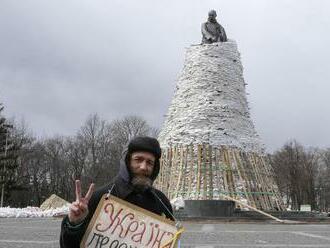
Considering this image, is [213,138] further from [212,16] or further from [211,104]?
A: [212,16]

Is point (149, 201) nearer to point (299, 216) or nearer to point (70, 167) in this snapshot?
point (299, 216)

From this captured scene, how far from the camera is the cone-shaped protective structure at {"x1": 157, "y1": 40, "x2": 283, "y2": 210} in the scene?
2248cm

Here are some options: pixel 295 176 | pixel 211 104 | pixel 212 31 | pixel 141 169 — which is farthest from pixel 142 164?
pixel 295 176

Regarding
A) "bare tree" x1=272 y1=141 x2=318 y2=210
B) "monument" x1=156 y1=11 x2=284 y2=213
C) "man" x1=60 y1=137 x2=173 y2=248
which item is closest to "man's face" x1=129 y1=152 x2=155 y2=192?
"man" x1=60 y1=137 x2=173 y2=248

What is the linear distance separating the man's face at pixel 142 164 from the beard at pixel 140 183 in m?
0.02

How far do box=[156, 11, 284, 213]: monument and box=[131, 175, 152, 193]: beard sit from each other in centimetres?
1927

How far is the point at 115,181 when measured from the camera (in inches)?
113

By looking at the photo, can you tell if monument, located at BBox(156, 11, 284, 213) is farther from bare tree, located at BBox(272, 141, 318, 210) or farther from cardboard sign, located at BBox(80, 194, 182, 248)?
bare tree, located at BBox(272, 141, 318, 210)

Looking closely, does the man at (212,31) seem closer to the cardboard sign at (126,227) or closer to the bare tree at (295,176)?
the bare tree at (295,176)

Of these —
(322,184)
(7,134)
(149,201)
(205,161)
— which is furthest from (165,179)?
(322,184)

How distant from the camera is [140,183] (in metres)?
2.85

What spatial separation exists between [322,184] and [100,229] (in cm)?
5967

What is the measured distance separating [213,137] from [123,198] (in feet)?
68.0

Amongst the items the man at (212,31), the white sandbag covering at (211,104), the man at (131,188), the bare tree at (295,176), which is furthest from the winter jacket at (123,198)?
the bare tree at (295,176)
